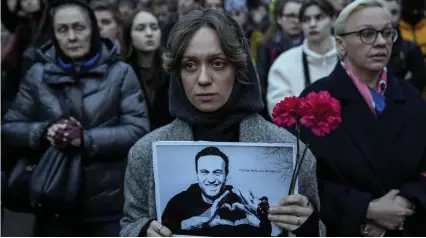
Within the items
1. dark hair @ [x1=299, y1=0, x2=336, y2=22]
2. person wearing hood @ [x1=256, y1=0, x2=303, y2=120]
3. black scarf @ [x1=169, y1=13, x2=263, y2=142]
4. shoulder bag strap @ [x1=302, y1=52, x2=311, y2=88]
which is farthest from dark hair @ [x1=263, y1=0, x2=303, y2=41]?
black scarf @ [x1=169, y1=13, x2=263, y2=142]

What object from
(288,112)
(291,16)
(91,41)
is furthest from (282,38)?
(288,112)

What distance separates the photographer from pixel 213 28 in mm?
2709

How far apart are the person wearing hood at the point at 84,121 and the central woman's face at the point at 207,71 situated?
1.77 m

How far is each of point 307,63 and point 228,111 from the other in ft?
10.8

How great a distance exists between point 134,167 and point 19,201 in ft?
6.36

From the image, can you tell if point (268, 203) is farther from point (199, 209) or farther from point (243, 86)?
point (243, 86)

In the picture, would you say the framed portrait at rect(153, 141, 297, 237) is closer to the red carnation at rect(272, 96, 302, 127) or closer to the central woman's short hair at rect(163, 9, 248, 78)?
the red carnation at rect(272, 96, 302, 127)

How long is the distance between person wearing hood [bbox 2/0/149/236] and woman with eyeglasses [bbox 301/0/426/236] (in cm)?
134

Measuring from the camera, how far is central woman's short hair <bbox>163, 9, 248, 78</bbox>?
2.69 meters

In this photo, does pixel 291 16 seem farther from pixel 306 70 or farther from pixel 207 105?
pixel 207 105

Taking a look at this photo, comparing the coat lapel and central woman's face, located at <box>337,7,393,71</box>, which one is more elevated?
central woman's face, located at <box>337,7,393,71</box>

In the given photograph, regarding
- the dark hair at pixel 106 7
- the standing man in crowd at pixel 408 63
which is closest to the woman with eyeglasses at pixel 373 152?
the standing man in crowd at pixel 408 63

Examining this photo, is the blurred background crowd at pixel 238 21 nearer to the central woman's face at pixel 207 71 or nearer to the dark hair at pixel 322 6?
the dark hair at pixel 322 6

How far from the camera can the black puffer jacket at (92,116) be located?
4418mm
